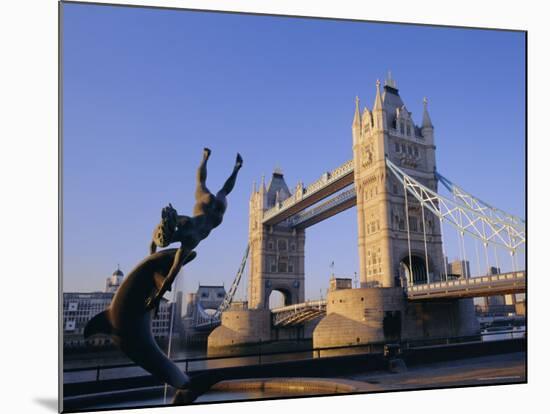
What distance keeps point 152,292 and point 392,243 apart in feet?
61.3

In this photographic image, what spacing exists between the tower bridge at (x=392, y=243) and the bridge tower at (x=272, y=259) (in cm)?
326

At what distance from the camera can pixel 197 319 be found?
178ft

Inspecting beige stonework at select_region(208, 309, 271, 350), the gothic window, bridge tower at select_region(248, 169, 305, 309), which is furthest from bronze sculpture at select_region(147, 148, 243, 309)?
the gothic window

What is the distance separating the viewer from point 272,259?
4306cm

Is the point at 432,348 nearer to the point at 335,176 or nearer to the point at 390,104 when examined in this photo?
the point at 390,104

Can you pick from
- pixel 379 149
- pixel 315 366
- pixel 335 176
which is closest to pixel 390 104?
pixel 379 149

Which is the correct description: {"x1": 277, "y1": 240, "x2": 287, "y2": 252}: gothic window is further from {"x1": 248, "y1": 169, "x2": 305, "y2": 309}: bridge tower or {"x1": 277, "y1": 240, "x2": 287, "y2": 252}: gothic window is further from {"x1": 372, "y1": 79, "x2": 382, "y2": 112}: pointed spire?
{"x1": 372, "y1": 79, "x2": 382, "y2": 112}: pointed spire

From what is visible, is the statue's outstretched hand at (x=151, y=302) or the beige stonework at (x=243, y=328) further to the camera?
the beige stonework at (x=243, y=328)

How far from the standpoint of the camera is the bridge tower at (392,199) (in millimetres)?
26688

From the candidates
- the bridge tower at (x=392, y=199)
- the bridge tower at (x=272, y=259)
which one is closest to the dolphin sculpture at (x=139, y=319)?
the bridge tower at (x=392, y=199)

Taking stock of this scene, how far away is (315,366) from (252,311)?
2137 cm

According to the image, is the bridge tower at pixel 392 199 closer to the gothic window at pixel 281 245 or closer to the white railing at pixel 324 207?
the white railing at pixel 324 207

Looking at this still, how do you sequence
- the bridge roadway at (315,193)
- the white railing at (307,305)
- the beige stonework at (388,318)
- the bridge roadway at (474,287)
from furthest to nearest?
1. the bridge roadway at (315,193)
2. the white railing at (307,305)
3. the beige stonework at (388,318)
4. the bridge roadway at (474,287)

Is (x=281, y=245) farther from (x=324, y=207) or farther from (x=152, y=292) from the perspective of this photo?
(x=152, y=292)
